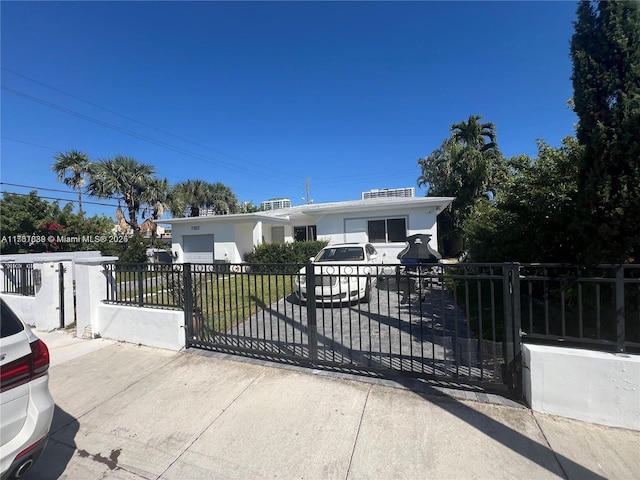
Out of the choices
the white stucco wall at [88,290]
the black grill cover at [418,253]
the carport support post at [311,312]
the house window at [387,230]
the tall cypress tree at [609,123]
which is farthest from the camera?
the house window at [387,230]

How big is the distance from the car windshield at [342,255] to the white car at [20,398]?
280 inches

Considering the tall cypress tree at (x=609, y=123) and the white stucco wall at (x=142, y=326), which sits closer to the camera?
the tall cypress tree at (x=609, y=123)

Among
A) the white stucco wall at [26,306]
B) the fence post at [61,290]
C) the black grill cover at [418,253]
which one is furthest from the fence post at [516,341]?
the white stucco wall at [26,306]

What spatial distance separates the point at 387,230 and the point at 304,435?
12654mm

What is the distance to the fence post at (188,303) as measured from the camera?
4.83 meters

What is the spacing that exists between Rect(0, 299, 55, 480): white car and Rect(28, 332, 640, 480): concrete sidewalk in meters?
0.60

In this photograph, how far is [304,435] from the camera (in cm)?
277

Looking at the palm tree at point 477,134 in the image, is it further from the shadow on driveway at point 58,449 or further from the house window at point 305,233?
the shadow on driveway at point 58,449

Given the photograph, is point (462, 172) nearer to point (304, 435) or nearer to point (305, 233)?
point (305, 233)

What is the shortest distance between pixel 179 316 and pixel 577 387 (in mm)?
5177

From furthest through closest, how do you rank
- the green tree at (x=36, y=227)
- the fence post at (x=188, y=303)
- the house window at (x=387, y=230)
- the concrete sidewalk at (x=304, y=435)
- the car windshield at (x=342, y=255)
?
the green tree at (x=36, y=227), the house window at (x=387, y=230), the car windshield at (x=342, y=255), the fence post at (x=188, y=303), the concrete sidewalk at (x=304, y=435)

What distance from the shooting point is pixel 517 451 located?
2.48m

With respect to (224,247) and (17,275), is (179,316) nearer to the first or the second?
(17,275)

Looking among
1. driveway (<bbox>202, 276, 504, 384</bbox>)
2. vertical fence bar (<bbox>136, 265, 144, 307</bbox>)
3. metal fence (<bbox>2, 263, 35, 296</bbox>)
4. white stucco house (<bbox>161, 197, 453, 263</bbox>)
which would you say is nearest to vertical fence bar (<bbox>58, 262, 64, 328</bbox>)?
metal fence (<bbox>2, 263, 35, 296</bbox>)
